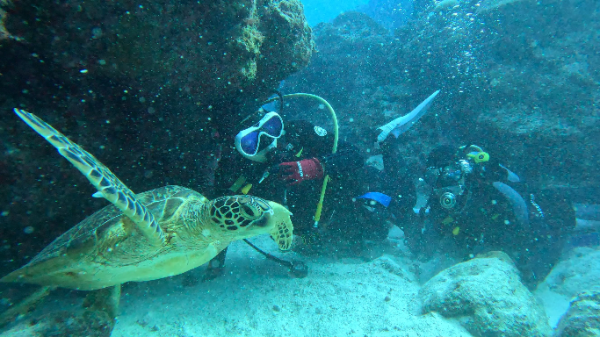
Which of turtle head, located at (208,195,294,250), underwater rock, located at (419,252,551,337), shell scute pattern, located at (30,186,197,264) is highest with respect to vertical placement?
turtle head, located at (208,195,294,250)

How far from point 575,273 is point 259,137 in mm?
7068

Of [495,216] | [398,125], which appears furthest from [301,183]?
[398,125]

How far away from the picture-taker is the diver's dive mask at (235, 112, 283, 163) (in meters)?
3.13

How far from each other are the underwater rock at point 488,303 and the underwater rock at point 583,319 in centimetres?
20

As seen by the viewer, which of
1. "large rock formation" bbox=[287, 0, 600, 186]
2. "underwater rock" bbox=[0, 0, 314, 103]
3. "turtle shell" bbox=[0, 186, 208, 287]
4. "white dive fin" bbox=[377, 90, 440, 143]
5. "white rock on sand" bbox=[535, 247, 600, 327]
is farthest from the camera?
"white dive fin" bbox=[377, 90, 440, 143]

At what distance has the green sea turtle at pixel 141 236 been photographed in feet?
6.43

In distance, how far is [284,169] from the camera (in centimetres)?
340

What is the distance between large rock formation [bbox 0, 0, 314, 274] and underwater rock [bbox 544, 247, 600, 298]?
7252 millimetres

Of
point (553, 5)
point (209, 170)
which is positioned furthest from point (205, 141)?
point (553, 5)

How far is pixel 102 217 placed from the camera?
7.57 ft

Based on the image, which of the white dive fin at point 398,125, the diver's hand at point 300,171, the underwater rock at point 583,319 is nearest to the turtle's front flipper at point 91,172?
the diver's hand at point 300,171

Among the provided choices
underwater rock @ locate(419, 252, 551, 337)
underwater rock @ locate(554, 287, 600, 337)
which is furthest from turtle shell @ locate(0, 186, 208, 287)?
underwater rock @ locate(554, 287, 600, 337)

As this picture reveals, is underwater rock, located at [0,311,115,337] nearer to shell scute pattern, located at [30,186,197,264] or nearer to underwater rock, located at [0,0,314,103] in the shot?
shell scute pattern, located at [30,186,197,264]

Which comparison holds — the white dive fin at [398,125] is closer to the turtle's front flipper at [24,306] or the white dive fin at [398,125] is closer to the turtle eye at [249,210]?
the turtle eye at [249,210]
